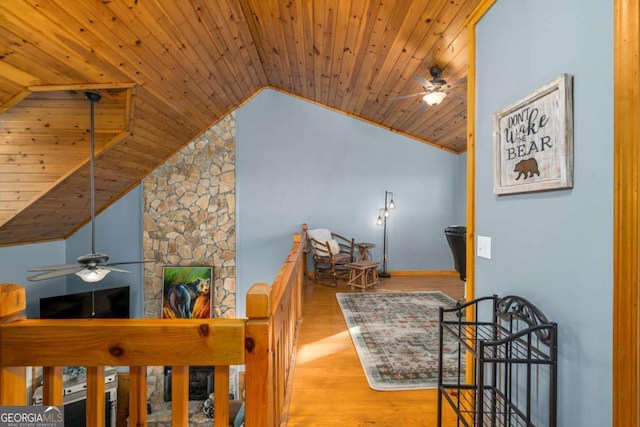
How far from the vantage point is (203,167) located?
18.6 feet

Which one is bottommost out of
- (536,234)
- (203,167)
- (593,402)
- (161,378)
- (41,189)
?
(161,378)

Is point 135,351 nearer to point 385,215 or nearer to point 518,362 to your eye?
point 518,362

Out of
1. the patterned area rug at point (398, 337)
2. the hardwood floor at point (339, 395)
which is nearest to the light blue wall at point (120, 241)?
the patterned area rug at point (398, 337)

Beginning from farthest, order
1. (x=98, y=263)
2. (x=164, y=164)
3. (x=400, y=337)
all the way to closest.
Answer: (x=164, y=164) < (x=400, y=337) < (x=98, y=263)

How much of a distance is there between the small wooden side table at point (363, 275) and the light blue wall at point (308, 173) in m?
0.91

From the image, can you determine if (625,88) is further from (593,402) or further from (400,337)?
(400,337)

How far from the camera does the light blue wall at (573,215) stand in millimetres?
1077

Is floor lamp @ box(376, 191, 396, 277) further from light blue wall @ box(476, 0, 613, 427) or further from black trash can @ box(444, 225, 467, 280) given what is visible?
light blue wall @ box(476, 0, 613, 427)

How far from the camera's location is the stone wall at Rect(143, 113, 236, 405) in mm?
5645

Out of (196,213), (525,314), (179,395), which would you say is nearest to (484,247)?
(525,314)

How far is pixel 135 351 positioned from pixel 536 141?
182 cm

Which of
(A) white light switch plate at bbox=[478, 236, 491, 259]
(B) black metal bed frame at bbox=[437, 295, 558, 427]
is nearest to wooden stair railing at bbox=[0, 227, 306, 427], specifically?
(B) black metal bed frame at bbox=[437, 295, 558, 427]

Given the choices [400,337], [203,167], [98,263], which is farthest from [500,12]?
[203,167]

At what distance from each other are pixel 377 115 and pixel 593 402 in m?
4.83
